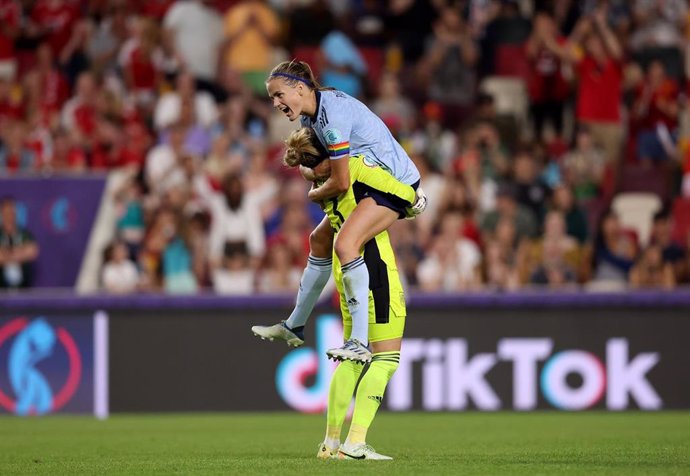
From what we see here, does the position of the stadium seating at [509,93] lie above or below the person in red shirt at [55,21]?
below

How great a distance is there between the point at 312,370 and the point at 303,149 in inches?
255

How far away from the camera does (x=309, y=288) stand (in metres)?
8.96

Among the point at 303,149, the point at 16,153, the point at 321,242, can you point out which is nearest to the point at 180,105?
the point at 16,153

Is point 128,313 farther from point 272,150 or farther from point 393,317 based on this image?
point 393,317

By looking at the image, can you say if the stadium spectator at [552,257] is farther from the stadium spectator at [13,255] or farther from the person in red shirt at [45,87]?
the person in red shirt at [45,87]

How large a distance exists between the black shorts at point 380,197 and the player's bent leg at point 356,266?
0.12m

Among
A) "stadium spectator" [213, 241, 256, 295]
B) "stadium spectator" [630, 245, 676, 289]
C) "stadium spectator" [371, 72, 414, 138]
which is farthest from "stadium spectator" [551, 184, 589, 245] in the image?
"stadium spectator" [213, 241, 256, 295]

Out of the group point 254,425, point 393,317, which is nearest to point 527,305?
point 254,425

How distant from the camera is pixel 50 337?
15.1 metres

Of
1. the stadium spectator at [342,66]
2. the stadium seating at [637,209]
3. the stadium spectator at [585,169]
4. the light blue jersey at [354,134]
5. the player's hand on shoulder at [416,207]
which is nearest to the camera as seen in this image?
the light blue jersey at [354,134]

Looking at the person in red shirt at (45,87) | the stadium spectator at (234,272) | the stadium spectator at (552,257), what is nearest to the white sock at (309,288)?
the stadium spectator at (552,257)

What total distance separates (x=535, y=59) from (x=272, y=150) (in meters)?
3.74

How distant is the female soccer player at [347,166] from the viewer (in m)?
8.28

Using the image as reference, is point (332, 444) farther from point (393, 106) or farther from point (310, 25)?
point (310, 25)
